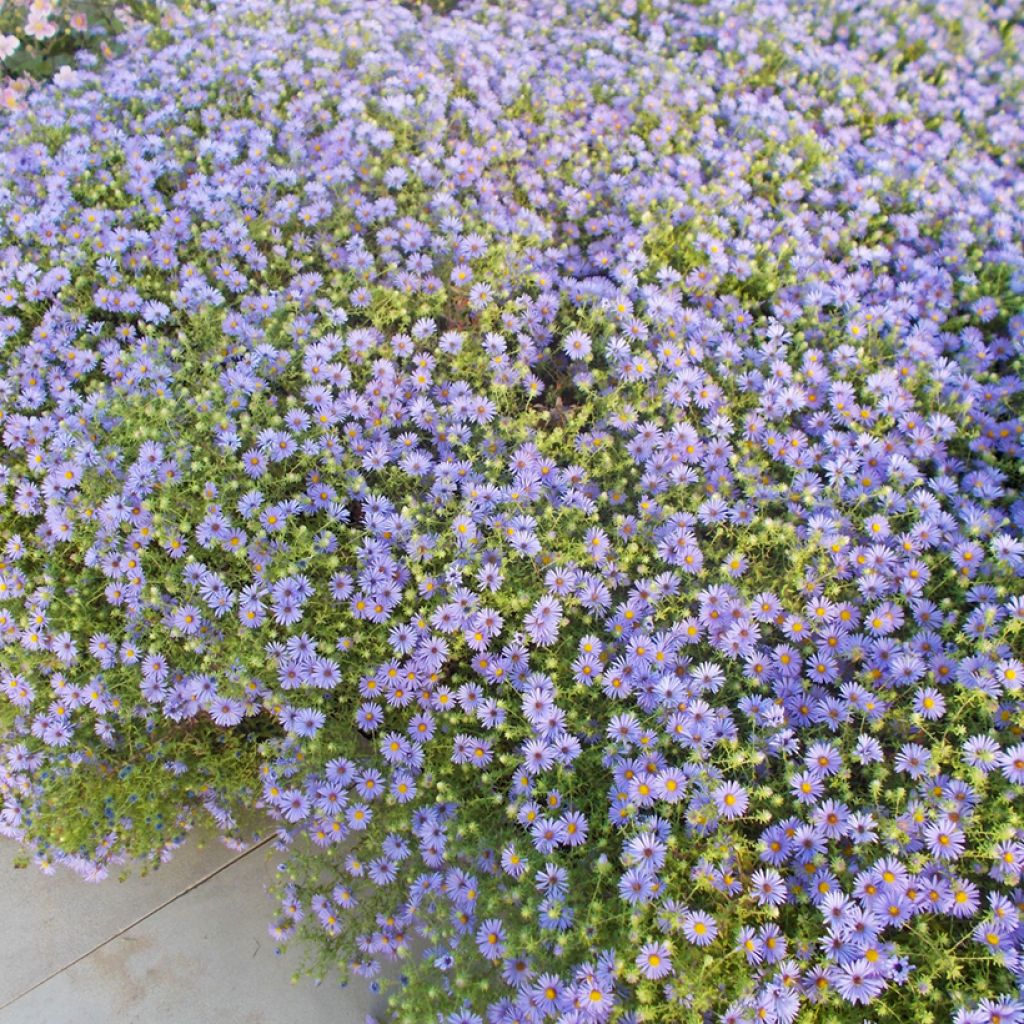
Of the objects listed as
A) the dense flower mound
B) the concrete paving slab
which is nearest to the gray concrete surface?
the concrete paving slab

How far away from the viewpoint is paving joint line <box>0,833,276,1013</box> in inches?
94.6

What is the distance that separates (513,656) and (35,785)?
139 centimetres

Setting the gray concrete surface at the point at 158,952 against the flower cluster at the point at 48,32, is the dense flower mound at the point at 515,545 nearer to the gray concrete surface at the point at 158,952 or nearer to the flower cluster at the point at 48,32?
the gray concrete surface at the point at 158,952

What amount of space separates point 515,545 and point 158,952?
1546 mm

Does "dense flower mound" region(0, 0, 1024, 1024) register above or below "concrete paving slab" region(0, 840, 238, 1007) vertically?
above

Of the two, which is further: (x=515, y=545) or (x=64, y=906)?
(x=64, y=906)

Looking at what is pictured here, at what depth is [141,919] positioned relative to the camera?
253 centimetres

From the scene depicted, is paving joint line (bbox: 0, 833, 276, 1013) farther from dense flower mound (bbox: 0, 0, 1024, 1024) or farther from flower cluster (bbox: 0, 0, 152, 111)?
flower cluster (bbox: 0, 0, 152, 111)

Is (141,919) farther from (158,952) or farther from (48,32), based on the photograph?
(48,32)

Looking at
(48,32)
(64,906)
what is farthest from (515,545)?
(48,32)

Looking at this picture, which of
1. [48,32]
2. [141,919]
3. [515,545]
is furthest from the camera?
[48,32]

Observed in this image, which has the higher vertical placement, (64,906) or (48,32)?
(48,32)

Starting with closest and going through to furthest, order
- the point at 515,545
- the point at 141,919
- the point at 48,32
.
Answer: the point at 515,545, the point at 141,919, the point at 48,32

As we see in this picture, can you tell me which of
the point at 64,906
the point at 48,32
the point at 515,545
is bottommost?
the point at 64,906
